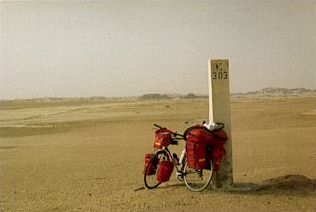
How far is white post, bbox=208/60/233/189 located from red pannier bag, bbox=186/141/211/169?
48 centimetres

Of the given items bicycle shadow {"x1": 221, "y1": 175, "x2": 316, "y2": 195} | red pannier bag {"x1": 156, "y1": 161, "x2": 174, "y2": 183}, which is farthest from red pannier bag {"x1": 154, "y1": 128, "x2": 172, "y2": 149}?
bicycle shadow {"x1": 221, "y1": 175, "x2": 316, "y2": 195}

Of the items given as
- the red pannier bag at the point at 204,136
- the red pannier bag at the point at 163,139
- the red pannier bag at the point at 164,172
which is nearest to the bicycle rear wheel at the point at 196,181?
the red pannier bag at the point at 164,172

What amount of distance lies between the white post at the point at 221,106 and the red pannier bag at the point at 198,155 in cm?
48

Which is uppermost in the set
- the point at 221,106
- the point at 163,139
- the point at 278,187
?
the point at 221,106

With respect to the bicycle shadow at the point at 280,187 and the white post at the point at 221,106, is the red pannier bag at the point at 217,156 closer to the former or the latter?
the white post at the point at 221,106

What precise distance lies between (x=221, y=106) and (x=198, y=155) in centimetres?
95

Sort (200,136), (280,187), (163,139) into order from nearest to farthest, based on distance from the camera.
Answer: (200,136)
(280,187)
(163,139)

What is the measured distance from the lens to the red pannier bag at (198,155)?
734cm

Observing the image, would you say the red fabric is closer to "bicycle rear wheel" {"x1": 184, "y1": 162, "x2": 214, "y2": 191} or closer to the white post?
"bicycle rear wheel" {"x1": 184, "y1": 162, "x2": 214, "y2": 191}

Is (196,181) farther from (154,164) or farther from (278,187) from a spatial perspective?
(278,187)

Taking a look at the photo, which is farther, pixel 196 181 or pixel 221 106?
pixel 196 181

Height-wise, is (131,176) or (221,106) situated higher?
(221,106)

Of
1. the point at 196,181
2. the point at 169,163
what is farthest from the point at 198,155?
the point at 196,181

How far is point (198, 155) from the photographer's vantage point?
24.1ft
